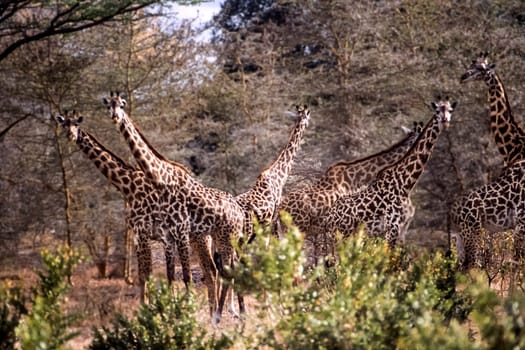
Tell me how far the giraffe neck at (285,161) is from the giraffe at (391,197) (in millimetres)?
1398

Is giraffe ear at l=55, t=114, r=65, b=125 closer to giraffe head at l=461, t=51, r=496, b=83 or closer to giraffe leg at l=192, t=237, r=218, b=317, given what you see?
giraffe leg at l=192, t=237, r=218, b=317

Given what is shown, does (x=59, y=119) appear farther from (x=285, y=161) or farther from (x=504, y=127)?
(x=504, y=127)

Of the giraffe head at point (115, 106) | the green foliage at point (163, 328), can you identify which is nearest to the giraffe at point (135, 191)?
the giraffe head at point (115, 106)

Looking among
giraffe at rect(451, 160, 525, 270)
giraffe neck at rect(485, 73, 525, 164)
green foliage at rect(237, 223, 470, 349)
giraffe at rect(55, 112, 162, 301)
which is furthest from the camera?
giraffe neck at rect(485, 73, 525, 164)

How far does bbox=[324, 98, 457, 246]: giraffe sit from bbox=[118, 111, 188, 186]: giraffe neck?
2.35 meters

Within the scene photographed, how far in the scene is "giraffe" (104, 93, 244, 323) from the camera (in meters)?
9.18

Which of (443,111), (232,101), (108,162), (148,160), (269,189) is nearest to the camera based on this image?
(148,160)

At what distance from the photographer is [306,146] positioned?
18.2 meters

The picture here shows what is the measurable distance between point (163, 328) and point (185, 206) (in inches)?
157

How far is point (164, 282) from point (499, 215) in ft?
19.2

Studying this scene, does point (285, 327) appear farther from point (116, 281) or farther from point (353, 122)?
point (353, 122)

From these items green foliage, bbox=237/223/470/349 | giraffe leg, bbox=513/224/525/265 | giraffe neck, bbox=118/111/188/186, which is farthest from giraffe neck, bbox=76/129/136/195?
giraffe leg, bbox=513/224/525/265

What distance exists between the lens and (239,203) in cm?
1038

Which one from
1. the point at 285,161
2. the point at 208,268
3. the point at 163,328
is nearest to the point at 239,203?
the point at 208,268
